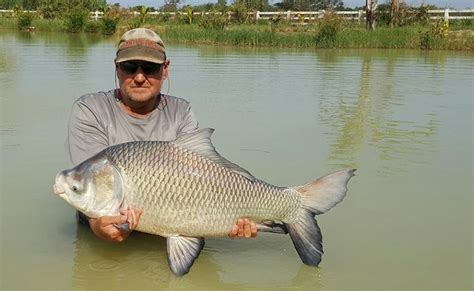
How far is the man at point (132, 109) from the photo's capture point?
9.91 ft

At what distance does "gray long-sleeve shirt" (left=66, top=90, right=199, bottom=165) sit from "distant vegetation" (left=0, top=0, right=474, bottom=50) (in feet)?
55.5

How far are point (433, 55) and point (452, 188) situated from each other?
542 inches

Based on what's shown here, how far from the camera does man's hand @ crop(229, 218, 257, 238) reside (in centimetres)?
266

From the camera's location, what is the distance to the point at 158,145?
2600 millimetres

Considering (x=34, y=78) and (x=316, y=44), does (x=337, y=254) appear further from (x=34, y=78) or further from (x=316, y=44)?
(x=316, y=44)

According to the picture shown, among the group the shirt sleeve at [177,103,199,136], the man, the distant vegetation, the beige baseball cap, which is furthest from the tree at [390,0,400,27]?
the beige baseball cap

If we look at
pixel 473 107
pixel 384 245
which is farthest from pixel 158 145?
pixel 473 107

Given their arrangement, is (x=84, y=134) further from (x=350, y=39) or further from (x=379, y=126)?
(x=350, y=39)

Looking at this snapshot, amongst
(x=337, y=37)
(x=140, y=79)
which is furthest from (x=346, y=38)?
(x=140, y=79)

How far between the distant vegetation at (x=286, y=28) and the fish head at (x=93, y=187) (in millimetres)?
17813

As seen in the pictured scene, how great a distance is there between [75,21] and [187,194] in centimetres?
2838

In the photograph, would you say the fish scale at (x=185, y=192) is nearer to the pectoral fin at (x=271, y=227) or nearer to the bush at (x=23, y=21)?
the pectoral fin at (x=271, y=227)

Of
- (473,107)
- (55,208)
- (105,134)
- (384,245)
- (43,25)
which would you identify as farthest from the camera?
(43,25)

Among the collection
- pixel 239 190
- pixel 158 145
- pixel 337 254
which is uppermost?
pixel 158 145
